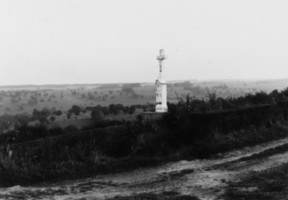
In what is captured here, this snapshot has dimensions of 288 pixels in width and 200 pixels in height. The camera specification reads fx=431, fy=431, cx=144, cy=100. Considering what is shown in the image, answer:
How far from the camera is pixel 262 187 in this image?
10102 millimetres

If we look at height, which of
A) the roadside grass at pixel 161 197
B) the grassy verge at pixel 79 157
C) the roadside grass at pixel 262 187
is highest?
the grassy verge at pixel 79 157

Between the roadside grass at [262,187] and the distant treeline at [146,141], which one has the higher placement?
the distant treeline at [146,141]

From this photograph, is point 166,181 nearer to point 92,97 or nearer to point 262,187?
point 262,187

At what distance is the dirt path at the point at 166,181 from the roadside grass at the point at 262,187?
30cm

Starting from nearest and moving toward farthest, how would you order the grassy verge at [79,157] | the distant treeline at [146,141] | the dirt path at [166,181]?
the dirt path at [166,181] → the grassy verge at [79,157] → the distant treeline at [146,141]

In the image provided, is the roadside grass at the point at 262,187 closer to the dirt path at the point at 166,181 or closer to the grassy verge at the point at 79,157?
the dirt path at the point at 166,181

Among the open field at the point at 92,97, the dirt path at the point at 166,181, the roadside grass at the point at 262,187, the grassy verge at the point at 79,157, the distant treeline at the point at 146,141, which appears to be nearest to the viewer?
the roadside grass at the point at 262,187

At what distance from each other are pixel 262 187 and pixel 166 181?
238 cm

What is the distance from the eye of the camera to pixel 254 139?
1596 centimetres

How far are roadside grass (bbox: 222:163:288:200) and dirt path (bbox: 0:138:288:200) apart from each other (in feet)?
0.98

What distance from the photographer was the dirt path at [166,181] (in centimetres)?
1001

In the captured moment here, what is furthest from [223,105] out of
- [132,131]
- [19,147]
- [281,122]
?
[19,147]

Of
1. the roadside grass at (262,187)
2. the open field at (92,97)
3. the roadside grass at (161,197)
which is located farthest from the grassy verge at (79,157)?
the open field at (92,97)

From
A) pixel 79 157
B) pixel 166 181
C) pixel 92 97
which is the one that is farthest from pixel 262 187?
pixel 92 97
